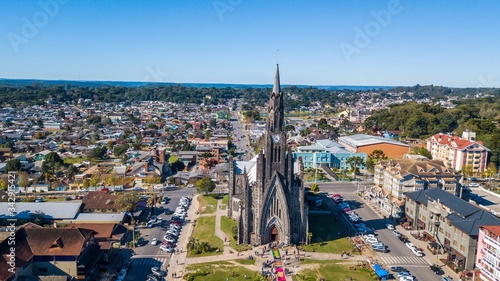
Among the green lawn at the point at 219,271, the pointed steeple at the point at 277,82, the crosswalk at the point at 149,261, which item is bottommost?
the crosswalk at the point at 149,261

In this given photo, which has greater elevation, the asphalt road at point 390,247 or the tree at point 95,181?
the tree at point 95,181

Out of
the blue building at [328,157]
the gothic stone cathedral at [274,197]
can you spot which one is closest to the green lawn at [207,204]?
the gothic stone cathedral at [274,197]

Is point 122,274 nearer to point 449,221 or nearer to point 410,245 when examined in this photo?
point 410,245

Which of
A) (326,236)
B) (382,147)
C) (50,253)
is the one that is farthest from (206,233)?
(382,147)

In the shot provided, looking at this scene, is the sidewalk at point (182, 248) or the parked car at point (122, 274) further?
the sidewalk at point (182, 248)

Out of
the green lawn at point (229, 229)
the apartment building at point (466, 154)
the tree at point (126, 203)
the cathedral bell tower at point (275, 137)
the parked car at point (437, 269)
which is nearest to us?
the parked car at point (437, 269)

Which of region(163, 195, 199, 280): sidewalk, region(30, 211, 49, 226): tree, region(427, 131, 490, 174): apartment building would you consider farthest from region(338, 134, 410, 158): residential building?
region(30, 211, 49, 226): tree

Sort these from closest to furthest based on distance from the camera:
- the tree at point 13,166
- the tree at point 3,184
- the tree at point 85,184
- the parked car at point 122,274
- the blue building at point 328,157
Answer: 1. the parked car at point 122,274
2. the tree at point 3,184
3. the tree at point 85,184
4. the tree at point 13,166
5. the blue building at point 328,157

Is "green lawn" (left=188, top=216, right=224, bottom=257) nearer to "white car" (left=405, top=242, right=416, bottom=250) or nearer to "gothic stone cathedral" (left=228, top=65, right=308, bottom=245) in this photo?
"gothic stone cathedral" (left=228, top=65, right=308, bottom=245)

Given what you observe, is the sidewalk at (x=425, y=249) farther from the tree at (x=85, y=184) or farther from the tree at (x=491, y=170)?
the tree at (x=85, y=184)
